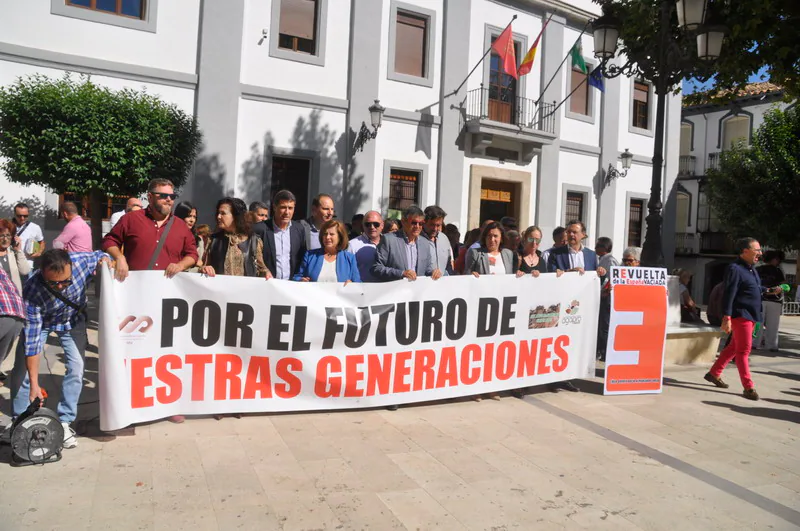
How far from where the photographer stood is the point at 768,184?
2008 cm

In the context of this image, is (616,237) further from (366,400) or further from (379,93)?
(366,400)

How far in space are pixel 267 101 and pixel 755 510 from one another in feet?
39.4

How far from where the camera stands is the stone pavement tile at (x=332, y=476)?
3957 mm

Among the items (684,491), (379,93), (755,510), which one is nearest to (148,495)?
(684,491)

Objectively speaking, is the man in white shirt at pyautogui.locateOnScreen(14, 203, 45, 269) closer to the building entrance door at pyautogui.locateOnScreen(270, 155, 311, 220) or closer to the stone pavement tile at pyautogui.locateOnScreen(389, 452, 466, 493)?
the building entrance door at pyautogui.locateOnScreen(270, 155, 311, 220)

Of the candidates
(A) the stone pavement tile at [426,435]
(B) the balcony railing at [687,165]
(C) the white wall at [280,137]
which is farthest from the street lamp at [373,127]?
(B) the balcony railing at [687,165]

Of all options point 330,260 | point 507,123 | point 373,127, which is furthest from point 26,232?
point 507,123

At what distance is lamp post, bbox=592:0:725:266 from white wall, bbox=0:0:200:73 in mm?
8132

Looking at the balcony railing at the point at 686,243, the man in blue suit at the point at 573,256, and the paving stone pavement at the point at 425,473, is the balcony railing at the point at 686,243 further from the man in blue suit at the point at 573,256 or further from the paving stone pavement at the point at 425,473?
the paving stone pavement at the point at 425,473

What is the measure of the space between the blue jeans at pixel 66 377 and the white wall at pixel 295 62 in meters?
9.80

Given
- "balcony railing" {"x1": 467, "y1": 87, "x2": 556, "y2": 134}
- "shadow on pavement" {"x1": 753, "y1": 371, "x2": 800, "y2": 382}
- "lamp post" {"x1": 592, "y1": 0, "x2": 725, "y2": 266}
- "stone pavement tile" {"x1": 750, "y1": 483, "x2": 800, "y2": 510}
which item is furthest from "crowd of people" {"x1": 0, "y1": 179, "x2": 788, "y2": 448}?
"balcony railing" {"x1": 467, "y1": 87, "x2": 556, "y2": 134}

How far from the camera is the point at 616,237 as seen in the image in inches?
787

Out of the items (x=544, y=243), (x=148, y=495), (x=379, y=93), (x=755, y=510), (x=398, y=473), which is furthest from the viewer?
(x=544, y=243)

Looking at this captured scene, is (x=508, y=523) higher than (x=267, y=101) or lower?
lower
